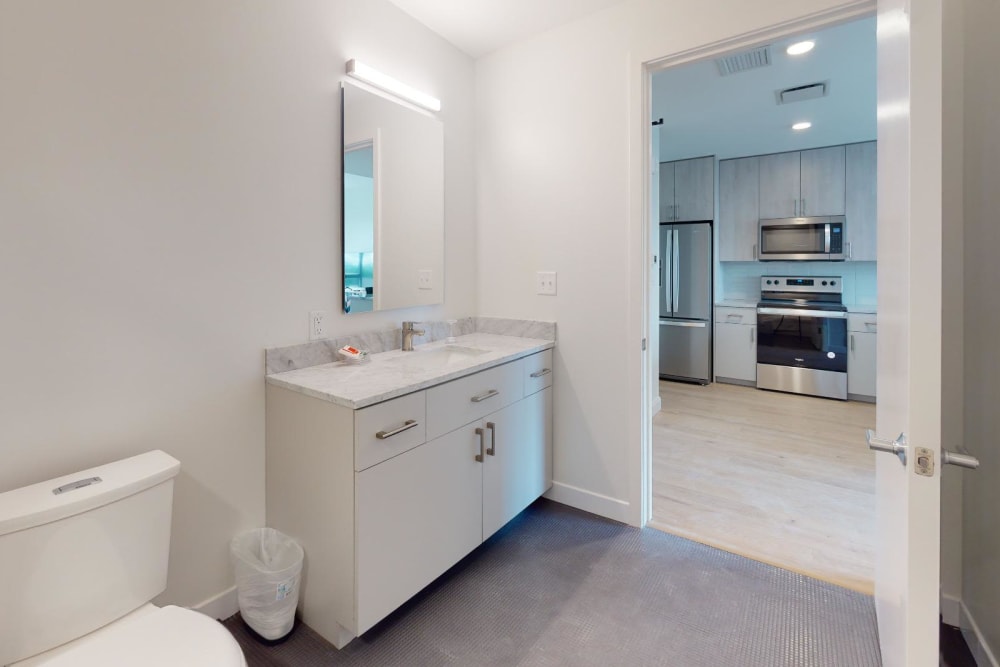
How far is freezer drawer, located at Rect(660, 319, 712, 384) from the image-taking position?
207 inches

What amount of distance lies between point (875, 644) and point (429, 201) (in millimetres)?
2411

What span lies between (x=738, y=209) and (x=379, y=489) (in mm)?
5080

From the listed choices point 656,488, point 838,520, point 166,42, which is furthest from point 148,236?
point 838,520

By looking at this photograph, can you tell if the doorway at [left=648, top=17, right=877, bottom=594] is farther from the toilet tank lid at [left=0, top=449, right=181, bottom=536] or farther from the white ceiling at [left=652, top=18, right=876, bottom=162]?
the toilet tank lid at [left=0, top=449, right=181, bottom=536]

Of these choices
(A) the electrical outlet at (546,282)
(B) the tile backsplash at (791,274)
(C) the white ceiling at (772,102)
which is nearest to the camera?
(A) the electrical outlet at (546,282)

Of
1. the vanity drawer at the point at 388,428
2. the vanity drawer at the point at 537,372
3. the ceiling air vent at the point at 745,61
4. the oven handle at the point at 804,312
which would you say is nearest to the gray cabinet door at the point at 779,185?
the oven handle at the point at 804,312

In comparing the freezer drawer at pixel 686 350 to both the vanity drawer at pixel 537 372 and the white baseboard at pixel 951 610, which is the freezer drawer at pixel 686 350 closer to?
the vanity drawer at pixel 537 372

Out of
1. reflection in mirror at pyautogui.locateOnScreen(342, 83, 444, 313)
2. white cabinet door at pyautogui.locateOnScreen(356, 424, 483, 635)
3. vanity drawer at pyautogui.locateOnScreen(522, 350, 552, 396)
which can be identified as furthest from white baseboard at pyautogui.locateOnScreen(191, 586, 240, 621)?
vanity drawer at pyautogui.locateOnScreen(522, 350, 552, 396)

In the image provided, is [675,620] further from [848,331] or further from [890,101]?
[848,331]

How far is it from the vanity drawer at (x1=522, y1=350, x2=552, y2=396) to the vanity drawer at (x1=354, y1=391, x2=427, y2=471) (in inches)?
27.6

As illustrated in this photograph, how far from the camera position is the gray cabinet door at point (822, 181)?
475 centimetres

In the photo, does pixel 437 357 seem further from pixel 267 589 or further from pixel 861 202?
pixel 861 202

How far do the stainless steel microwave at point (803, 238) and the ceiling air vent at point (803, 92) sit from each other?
1758 mm

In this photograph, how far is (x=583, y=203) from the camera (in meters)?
2.39
